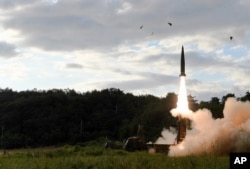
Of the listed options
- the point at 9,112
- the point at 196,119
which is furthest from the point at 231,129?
the point at 9,112

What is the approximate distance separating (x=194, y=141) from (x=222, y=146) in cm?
484

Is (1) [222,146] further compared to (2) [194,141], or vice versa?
(2) [194,141]

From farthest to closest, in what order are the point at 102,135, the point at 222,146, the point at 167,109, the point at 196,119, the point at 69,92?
the point at 69,92, the point at 102,135, the point at 167,109, the point at 196,119, the point at 222,146

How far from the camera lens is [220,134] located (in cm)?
4088

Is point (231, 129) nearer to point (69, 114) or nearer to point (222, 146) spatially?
point (222, 146)

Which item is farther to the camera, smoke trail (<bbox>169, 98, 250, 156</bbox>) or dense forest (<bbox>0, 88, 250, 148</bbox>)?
dense forest (<bbox>0, 88, 250, 148</bbox>)

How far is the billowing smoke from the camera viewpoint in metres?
38.5

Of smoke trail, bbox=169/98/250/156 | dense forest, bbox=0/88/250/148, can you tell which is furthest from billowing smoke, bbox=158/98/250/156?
dense forest, bbox=0/88/250/148

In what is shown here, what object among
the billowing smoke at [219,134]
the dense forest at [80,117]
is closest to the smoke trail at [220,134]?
the billowing smoke at [219,134]

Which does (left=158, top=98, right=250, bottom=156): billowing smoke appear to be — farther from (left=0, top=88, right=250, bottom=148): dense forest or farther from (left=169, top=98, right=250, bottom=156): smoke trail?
(left=0, top=88, right=250, bottom=148): dense forest

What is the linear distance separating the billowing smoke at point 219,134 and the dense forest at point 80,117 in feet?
127

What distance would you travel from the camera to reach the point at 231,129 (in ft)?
136

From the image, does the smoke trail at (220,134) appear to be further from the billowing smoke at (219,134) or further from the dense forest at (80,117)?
the dense forest at (80,117)

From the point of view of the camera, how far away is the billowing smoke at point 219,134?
38500mm
